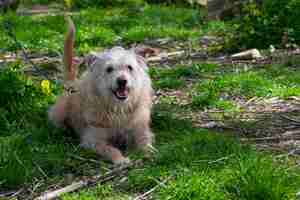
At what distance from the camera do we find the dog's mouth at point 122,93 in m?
6.10

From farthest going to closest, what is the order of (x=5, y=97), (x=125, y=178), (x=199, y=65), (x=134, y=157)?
(x=199, y=65) → (x=5, y=97) → (x=134, y=157) → (x=125, y=178)

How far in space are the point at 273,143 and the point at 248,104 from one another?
1.50 m

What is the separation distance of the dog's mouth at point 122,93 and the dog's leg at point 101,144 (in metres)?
0.34

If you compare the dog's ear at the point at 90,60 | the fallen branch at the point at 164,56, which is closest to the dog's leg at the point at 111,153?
the dog's ear at the point at 90,60

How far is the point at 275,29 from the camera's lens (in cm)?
1069

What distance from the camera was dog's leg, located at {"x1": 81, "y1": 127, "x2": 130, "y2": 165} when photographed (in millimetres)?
5762

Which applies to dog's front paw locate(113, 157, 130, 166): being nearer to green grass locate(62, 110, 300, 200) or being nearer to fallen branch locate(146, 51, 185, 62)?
green grass locate(62, 110, 300, 200)

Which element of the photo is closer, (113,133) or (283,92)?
(113,133)

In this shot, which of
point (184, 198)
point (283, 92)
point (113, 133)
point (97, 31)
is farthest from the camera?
point (97, 31)

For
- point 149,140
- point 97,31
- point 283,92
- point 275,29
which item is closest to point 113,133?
point 149,140

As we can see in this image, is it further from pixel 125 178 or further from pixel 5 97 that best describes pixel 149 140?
pixel 5 97

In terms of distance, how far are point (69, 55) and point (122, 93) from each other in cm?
104

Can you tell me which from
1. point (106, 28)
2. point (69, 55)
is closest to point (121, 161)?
point (69, 55)

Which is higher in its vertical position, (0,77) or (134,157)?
(0,77)
